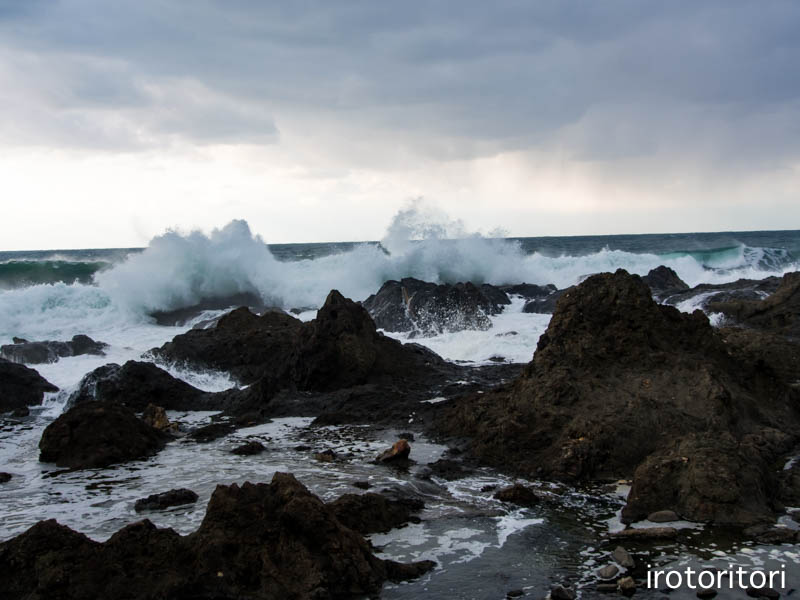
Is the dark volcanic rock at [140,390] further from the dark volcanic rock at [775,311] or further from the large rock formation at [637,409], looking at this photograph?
the dark volcanic rock at [775,311]

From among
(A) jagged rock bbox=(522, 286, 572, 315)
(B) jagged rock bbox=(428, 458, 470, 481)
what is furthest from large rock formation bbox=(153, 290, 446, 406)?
(A) jagged rock bbox=(522, 286, 572, 315)

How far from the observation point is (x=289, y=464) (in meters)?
7.96

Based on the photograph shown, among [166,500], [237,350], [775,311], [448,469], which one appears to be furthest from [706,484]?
[775,311]

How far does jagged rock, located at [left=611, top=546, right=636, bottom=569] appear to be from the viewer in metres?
4.97

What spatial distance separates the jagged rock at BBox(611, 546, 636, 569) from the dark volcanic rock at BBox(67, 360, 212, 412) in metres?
8.05

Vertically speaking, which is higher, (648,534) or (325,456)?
(648,534)

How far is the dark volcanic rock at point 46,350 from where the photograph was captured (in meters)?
16.1

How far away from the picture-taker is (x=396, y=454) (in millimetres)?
7918

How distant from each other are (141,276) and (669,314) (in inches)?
883

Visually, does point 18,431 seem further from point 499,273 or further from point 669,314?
point 499,273

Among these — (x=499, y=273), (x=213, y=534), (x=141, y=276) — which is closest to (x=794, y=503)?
(x=213, y=534)

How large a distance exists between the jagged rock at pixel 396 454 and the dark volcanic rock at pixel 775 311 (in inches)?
388

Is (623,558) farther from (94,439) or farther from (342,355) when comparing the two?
(342,355)

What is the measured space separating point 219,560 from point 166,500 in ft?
6.69
